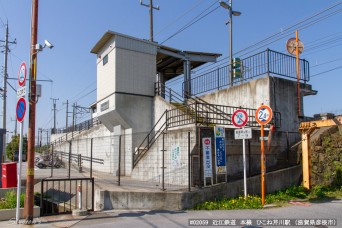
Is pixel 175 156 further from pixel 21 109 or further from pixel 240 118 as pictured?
pixel 21 109

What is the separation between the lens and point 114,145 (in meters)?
18.5

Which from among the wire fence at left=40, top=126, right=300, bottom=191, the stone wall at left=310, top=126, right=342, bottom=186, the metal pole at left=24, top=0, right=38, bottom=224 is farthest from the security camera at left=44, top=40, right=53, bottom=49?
the stone wall at left=310, top=126, right=342, bottom=186

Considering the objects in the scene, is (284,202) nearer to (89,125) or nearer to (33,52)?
(33,52)

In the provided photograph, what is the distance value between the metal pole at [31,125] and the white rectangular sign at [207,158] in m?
5.80

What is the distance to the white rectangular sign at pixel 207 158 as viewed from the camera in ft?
39.9

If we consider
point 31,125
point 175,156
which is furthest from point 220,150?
point 31,125

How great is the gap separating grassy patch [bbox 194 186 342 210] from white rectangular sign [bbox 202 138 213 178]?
106 centimetres

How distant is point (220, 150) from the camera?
12.6 meters

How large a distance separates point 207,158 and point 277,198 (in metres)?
2.86

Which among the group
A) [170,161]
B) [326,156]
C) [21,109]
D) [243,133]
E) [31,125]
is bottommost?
[170,161]

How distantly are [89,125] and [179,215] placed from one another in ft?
84.8

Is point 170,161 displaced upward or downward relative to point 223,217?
upward

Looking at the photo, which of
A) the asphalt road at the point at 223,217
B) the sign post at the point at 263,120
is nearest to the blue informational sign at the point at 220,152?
the sign post at the point at 263,120

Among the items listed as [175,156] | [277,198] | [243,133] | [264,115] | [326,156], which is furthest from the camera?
[326,156]
